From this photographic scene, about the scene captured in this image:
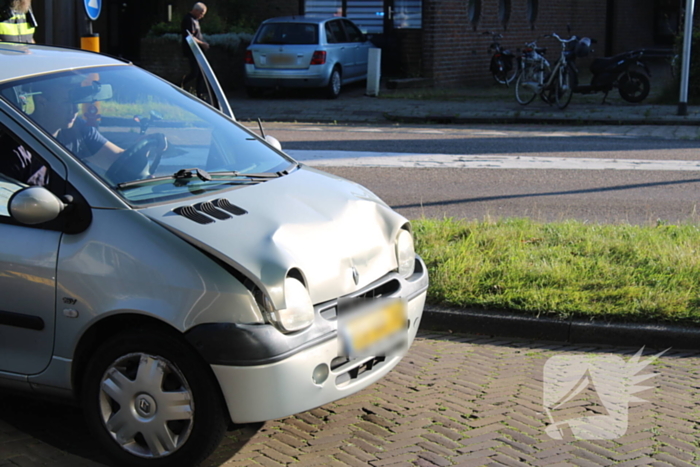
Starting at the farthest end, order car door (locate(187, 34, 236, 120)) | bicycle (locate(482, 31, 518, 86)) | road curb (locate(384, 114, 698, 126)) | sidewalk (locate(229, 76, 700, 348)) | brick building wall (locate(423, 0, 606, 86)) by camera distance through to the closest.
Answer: bicycle (locate(482, 31, 518, 86)), brick building wall (locate(423, 0, 606, 86)), sidewalk (locate(229, 76, 700, 348)), road curb (locate(384, 114, 698, 126)), car door (locate(187, 34, 236, 120))

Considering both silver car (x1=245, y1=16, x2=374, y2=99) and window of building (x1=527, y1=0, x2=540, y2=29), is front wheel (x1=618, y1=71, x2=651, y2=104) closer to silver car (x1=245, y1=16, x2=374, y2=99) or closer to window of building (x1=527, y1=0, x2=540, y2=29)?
silver car (x1=245, y1=16, x2=374, y2=99)

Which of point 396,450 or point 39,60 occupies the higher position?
point 39,60

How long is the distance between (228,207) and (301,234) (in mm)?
334

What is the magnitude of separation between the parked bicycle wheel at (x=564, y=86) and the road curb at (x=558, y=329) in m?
12.0

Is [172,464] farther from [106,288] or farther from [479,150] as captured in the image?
[479,150]

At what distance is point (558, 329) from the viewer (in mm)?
5125

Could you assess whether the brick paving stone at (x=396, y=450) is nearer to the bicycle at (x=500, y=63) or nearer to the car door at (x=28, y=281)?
the car door at (x=28, y=281)

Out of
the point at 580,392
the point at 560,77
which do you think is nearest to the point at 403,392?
the point at 580,392

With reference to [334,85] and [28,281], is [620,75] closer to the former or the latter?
[334,85]

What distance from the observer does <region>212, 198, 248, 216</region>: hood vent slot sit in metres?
3.61

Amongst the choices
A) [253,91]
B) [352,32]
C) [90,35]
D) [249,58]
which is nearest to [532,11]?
[352,32]

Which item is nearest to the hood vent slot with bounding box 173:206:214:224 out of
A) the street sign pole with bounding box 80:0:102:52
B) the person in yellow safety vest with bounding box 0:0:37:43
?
the person in yellow safety vest with bounding box 0:0:37:43

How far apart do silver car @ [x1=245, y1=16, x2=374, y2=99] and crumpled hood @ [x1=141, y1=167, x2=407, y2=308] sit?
14462mm

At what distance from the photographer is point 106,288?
336 cm
